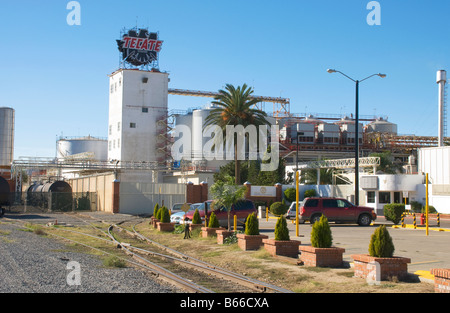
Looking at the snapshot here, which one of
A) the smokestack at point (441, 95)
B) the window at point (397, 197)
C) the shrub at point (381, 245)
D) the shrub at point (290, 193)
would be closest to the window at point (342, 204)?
the shrub at point (381, 245)

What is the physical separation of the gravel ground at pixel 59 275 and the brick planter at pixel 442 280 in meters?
5.44

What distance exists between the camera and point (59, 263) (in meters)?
14.9

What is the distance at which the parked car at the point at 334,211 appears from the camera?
3092 cm

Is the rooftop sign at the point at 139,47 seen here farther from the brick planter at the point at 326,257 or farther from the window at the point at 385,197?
the brick planter at the point at 326,257

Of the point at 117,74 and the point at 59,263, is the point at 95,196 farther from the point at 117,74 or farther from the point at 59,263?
the point at 59,263

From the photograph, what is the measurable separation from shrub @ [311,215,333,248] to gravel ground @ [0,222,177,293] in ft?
14.2

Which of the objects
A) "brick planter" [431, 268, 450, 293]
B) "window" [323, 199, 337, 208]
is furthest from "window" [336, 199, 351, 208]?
"brick planter" [431, 268, 450, 293]

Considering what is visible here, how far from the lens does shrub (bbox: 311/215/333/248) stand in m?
13.4

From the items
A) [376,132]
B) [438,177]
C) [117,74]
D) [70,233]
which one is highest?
[117,74]

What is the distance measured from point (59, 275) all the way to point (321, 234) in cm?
689

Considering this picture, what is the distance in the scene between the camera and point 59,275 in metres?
12.6

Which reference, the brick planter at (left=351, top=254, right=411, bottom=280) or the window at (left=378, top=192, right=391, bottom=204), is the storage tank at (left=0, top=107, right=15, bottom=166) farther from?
the brick planter at (left=351, top=254, right=411, bottom=280)
